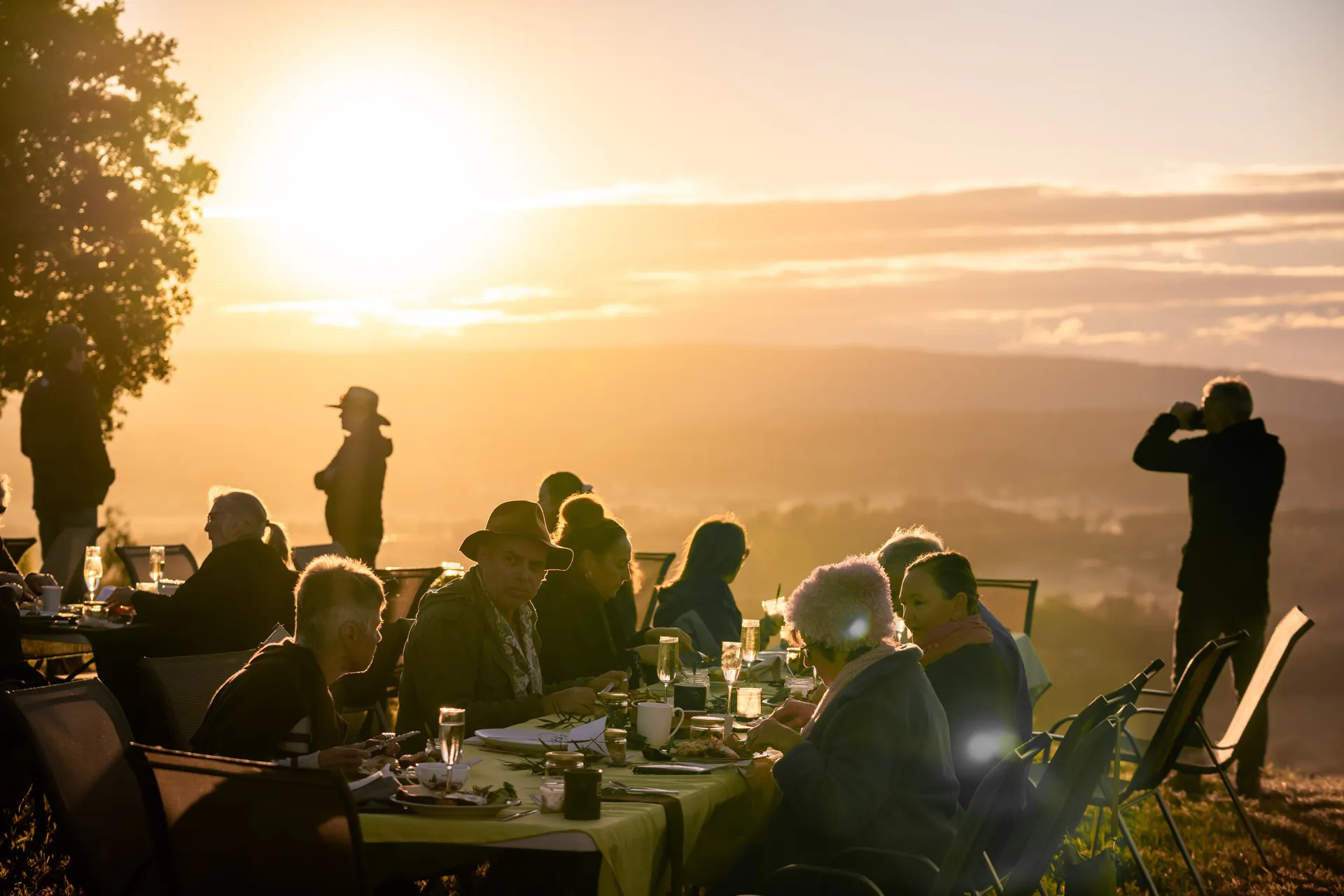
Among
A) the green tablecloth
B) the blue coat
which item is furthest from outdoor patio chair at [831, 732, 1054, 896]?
the green tablecloth

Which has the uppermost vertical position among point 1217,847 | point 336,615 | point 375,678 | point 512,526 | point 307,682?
point 512,526

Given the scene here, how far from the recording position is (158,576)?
734 centimetres

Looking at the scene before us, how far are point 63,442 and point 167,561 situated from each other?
4.67 feet

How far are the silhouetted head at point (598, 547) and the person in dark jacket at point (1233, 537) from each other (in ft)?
12.5

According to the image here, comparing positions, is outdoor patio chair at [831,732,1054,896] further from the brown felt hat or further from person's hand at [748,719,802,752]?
the brown felt hat

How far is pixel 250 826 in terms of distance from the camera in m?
2.49

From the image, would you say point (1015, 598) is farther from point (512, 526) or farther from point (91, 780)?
point (91, 780)

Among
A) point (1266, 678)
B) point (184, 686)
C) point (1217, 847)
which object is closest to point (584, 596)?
point (184, 686)

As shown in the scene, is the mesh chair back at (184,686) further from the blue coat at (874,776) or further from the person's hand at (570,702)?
the blue coat at (874,776)

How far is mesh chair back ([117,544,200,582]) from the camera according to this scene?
820 centimetres

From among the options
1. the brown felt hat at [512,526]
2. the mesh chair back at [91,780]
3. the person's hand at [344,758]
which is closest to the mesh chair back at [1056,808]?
the person's hand at [344,758]

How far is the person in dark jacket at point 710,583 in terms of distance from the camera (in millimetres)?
7027

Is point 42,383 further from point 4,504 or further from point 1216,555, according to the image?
point 1216,555

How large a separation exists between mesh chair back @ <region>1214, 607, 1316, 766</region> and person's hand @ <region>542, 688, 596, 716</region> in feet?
10.7
